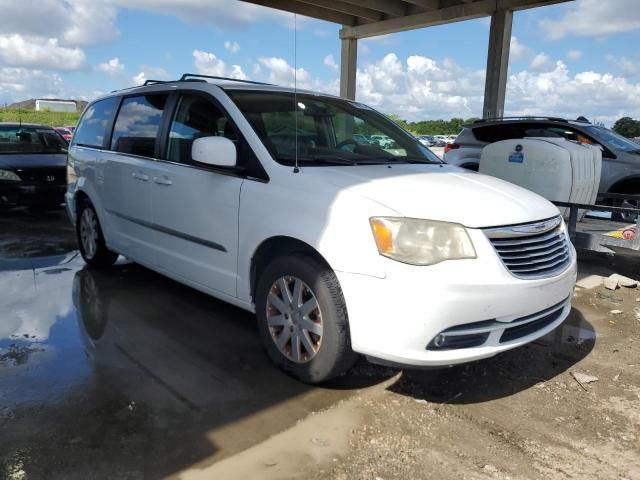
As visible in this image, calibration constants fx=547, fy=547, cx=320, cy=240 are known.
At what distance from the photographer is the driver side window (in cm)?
387

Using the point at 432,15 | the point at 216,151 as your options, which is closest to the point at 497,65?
the point at 432,15

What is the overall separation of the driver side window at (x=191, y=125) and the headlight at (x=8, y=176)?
5748 millimetres

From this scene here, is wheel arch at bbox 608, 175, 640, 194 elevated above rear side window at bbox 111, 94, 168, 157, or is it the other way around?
rear side window at bbox 111, 94, 168, 157

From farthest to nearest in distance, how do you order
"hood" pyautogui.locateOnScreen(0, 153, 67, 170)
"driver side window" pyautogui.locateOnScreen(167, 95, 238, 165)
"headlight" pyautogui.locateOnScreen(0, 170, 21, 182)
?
1. "hood" pyautogui.locateOnScreen(0, 153, 67, 170)
2. "headlight" pyautogui.locateOnScreen(0, 170, 21, 182)
3. "driver side window" pyautogui.locateOnScreen(167, 95, 238, 165)

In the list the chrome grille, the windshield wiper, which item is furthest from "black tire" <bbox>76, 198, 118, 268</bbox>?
the chrome grille

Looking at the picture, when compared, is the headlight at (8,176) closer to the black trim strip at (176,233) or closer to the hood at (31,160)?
the hood at (31,160)

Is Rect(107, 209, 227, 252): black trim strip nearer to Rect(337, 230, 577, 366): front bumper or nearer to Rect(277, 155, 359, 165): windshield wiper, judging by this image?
Rect(277, 155, 359, 165): windshield wiper

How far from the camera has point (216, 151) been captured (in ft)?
11.2

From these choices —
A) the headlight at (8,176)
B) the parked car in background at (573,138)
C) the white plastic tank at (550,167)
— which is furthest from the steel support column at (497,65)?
the headlight at (8,176)

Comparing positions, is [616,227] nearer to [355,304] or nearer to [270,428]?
[355,304]

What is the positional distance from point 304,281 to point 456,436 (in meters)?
1.13

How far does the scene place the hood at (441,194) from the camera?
2.86 meters

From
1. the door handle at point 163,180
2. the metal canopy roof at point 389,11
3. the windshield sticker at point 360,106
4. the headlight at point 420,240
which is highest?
the metal canopy roof at point 389,11

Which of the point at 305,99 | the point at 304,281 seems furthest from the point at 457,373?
the point at 305,99
